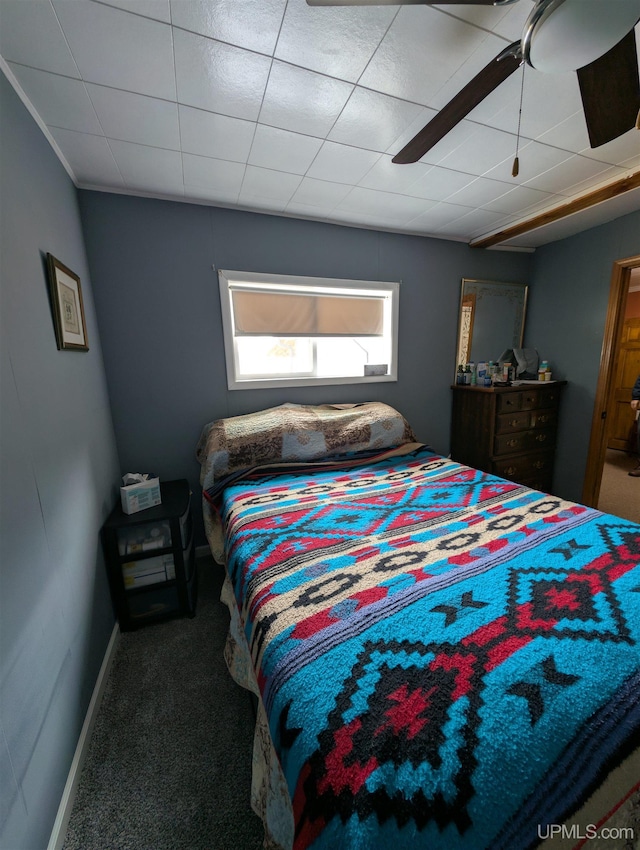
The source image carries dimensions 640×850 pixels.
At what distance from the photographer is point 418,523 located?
1.44m

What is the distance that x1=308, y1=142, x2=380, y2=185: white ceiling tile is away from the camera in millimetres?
1688

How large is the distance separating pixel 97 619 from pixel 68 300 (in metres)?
1.57

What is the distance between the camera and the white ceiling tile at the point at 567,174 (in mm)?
1857

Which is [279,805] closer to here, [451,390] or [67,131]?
[67,131]

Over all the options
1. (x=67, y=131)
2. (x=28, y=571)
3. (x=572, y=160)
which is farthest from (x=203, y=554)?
(x=572, y=160)

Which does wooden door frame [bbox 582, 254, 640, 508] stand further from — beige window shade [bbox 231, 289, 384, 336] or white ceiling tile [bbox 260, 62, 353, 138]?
white ceiling tile [bbox 260, 62, 353, 138]

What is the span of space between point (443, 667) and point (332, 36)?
1.96 m

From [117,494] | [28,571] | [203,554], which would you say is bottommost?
[203,554]

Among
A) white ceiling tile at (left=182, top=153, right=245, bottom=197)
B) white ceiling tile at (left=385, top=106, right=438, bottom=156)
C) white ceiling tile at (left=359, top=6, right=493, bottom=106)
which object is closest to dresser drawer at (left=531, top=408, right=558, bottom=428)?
white ceiling tile at (left=385, top=106, right=438, bottom=156)

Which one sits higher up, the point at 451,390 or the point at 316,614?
the point at 451,390

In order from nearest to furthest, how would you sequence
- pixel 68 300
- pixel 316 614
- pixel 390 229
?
pixel 316 614, pixel 68 300, pixel 390 229

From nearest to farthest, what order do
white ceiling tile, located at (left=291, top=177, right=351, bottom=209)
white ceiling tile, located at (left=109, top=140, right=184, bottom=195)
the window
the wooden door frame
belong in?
1. white ceiling tile, located at (left=109, top=140, right=184, bottom=195)
2. white ceiling tile, located at (left=291, top=177, right=351, bottom=209)
3. the window
4. the wooden door frame

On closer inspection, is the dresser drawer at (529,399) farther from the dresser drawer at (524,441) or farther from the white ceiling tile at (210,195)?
the white ceiling tile at (210,195)

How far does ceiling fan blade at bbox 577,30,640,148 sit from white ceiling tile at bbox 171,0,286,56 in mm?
1011
